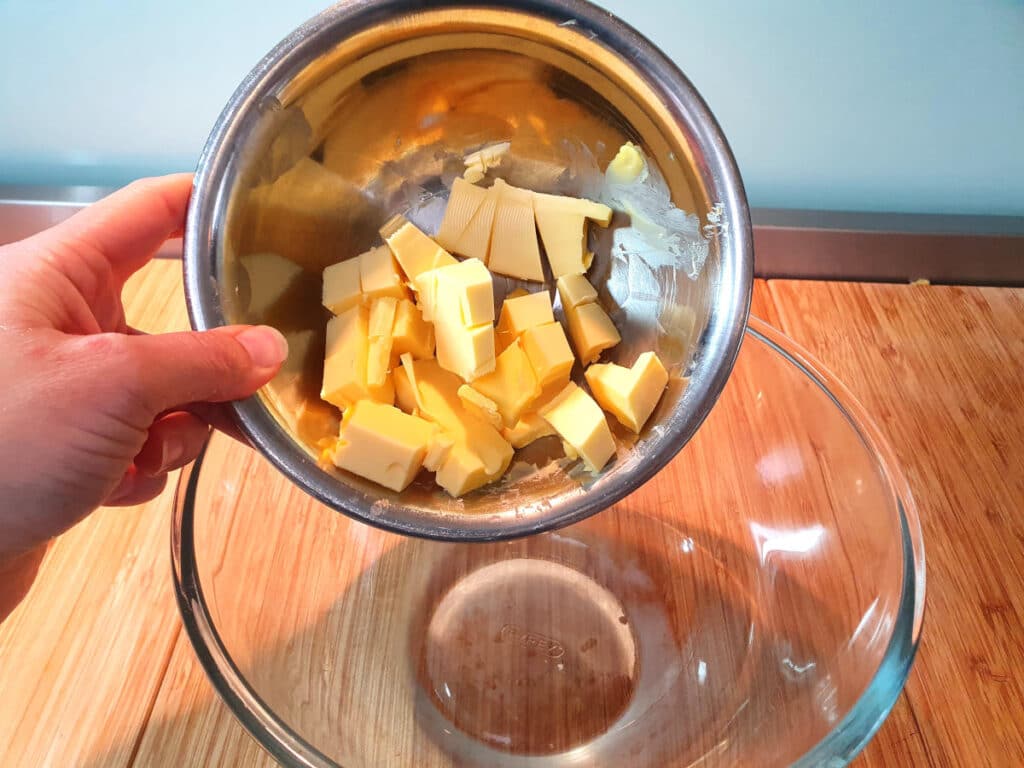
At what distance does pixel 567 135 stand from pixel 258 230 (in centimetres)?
30

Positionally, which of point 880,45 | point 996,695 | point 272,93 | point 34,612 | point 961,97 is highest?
point 272,93

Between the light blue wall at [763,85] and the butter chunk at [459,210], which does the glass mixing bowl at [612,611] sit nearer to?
the butter chunk at [459,210]

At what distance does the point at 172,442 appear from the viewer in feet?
2.61

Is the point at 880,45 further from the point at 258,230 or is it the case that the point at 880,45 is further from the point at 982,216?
the point at 258,230

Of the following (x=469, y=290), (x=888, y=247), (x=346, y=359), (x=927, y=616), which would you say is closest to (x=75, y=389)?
(x=346, y=359)

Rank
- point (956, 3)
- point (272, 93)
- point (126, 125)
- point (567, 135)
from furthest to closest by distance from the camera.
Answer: point (126, 125) < point (956, 3) < point (567, 135) < point (272, 93)

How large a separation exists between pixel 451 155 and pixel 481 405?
267 mm

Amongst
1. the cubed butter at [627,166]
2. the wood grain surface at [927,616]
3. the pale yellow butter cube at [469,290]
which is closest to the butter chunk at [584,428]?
the pale yellow butter cube at [469,290]

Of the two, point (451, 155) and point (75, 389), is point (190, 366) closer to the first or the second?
point (75, 389)

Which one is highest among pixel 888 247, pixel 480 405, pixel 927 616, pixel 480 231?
pixel 480 231

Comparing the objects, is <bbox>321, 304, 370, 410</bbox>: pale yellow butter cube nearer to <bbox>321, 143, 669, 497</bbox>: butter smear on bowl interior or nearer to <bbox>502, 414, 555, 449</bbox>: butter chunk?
<bbox>321, 143, 669, 497</bbox>: butter smear on bowl interior

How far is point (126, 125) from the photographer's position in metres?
1.22

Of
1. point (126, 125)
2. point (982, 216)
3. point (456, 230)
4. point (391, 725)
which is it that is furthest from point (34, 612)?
point (982, 216)

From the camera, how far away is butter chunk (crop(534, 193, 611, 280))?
718 millimetres
